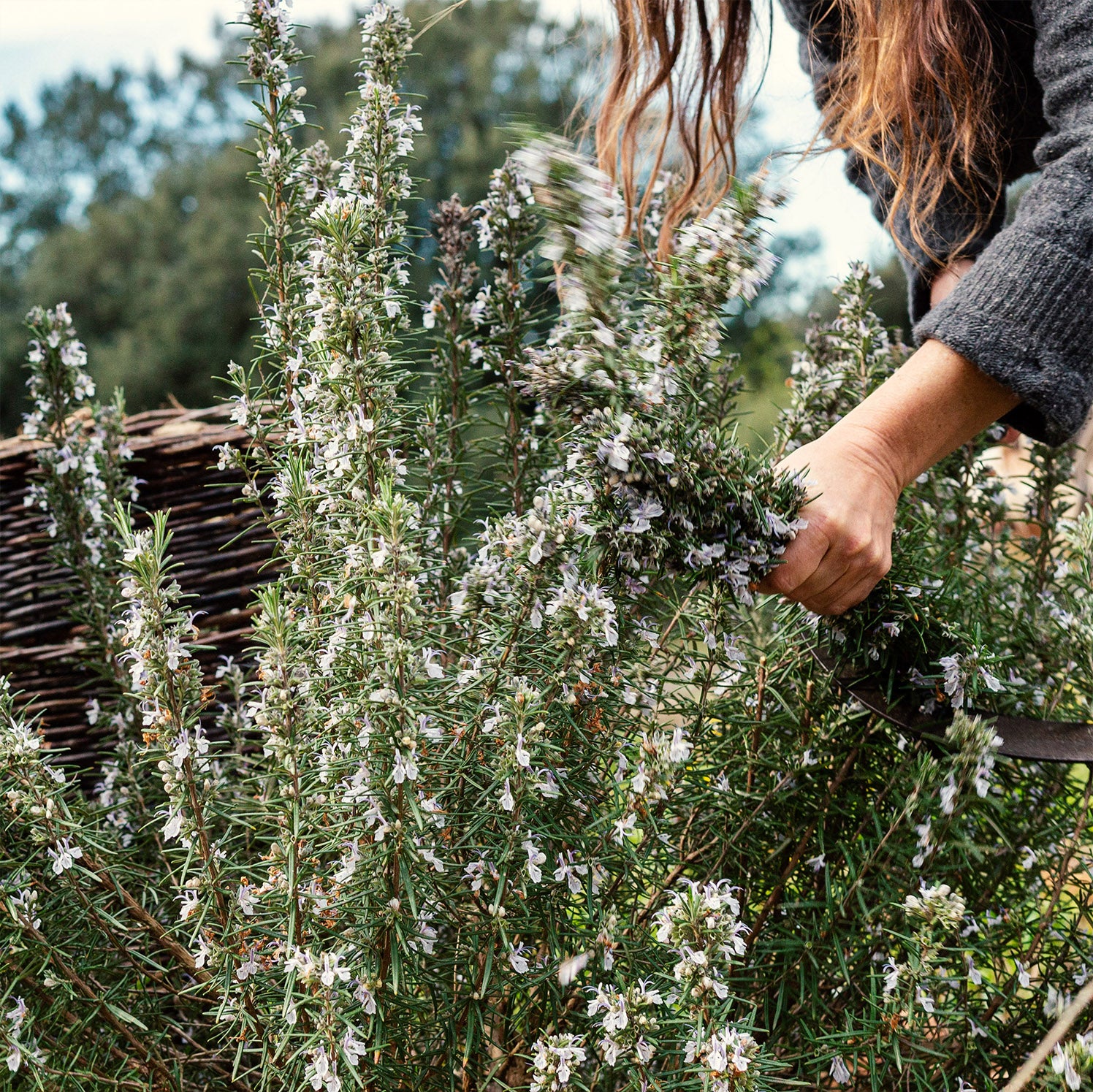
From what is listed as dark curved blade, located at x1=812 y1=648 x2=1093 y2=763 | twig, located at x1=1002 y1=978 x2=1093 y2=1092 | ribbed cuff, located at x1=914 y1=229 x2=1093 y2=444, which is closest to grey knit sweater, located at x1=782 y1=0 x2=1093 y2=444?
ribbed cuff, located at x1=914 y1=229 x2=1093 y2=444

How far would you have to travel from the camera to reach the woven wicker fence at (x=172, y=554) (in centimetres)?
172

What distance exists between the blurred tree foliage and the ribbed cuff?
1256 cm

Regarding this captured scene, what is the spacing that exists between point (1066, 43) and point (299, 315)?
1055 mm

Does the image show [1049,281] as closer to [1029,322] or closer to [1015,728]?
[1029,322]

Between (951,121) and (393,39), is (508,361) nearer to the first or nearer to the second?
(393,39)

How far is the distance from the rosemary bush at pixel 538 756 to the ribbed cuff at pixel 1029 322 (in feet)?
0.61

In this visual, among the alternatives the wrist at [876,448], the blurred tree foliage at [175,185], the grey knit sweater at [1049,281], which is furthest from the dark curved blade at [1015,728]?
the blurred tree foliage at [175,185]

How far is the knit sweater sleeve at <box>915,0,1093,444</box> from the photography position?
1.06 metres

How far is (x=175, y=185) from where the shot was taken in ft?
56.0

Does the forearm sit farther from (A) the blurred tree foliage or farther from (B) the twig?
(A) the blurred tree foliage

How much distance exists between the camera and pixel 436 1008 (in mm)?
899

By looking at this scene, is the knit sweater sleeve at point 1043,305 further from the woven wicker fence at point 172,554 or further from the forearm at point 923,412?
the woven wicker fence at point 172,554

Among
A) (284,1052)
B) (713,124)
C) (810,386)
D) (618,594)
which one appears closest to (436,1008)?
(284,1052)

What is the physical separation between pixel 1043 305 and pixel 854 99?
0.54 metres
